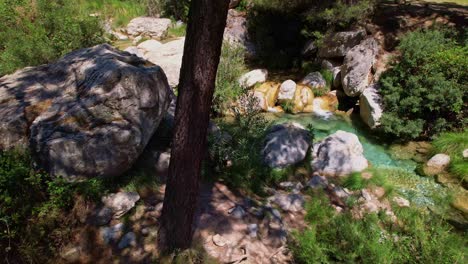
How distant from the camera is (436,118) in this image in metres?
8.02

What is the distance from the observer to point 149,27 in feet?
47.6

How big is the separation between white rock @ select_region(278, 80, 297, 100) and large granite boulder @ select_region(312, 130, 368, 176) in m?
2.66

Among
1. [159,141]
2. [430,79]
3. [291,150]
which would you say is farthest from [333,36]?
[159,141]

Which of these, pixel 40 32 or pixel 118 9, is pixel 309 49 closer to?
pixel 40 32

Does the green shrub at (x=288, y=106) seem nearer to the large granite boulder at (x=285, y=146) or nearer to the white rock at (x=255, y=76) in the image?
the white rock at (x=255, y=76)

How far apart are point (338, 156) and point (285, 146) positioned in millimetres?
1197

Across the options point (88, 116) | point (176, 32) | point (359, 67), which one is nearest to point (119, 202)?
point (88, 116)

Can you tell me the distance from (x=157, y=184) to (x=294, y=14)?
29.4 feet

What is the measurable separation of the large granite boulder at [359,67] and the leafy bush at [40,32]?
7088mm

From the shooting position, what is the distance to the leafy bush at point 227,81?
8605 millimetres

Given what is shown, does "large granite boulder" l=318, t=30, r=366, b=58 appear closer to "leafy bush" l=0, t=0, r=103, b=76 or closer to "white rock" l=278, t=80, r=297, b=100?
"white rock" l=278, t=80, r=297, b=100

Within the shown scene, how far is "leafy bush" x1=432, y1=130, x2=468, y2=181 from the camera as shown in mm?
6700

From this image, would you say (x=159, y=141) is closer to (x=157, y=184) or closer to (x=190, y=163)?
(x=157, y=184)

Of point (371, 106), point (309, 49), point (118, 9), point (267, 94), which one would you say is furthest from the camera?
point (118, 9)
